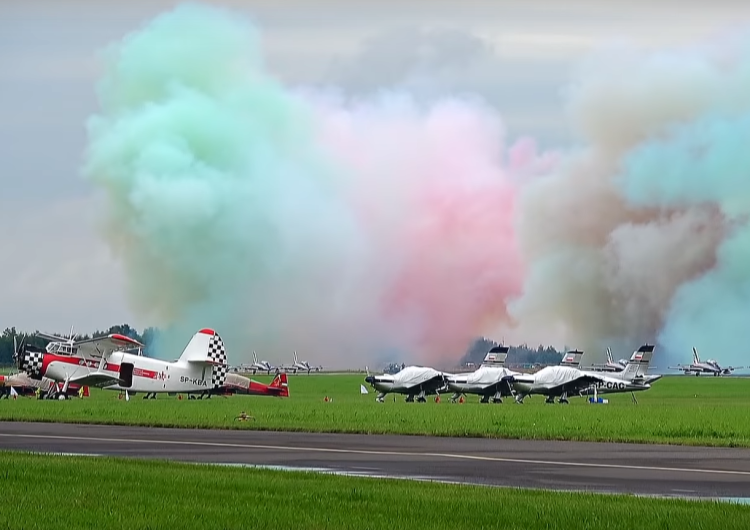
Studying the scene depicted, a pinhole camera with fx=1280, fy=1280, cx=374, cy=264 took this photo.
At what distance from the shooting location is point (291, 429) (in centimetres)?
4725

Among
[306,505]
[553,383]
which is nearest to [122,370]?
[553,383]

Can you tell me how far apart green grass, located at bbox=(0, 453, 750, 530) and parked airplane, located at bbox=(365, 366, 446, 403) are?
72748mm

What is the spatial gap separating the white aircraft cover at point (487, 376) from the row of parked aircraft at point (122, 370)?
14540 mm

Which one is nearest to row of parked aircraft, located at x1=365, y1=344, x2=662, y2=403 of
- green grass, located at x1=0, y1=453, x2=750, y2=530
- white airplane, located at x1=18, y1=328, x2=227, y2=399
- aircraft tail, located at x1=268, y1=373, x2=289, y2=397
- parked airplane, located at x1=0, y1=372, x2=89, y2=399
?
aircraft tail, located at x1=268, y1=373, x2=289, y2=397

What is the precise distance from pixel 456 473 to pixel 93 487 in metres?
8.55

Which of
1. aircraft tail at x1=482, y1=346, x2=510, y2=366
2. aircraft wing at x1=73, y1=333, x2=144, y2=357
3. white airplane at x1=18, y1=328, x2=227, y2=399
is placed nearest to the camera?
aircraft wing at x1=73, y1=333, x2=144, y2=357

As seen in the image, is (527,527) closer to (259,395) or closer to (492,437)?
(492,437)

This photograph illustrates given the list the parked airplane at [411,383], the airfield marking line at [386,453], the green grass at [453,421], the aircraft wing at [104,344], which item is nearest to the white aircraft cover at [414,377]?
the parked airplane at [411,383]

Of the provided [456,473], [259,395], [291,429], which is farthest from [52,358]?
[456,473]

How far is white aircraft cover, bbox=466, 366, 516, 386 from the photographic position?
319 feet

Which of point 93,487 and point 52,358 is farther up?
point 52,358

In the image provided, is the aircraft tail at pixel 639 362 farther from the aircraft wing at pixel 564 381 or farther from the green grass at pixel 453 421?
the green grass at pixel 453 421

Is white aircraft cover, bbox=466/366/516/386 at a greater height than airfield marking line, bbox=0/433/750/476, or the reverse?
white aircraft cover, bbox=466/366/516/386

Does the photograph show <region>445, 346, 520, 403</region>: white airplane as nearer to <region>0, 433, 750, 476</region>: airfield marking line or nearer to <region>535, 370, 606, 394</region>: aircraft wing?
<region>535, 370, 606, 394</region>: aircraft wing
